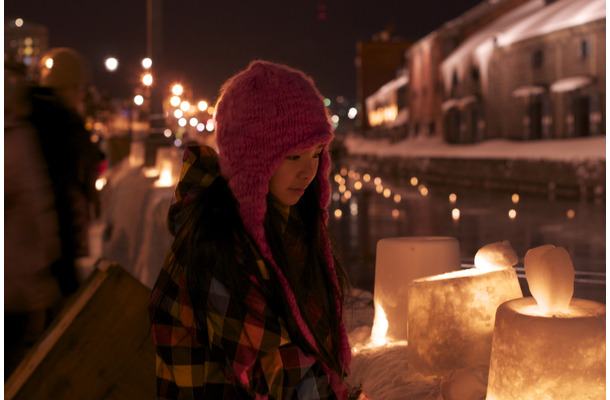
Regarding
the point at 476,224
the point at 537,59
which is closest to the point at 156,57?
the point at 476,224

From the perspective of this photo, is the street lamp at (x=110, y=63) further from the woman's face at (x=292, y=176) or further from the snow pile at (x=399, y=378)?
the woman's face at (x=292, y=176)

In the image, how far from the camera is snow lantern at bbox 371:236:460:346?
234 inches

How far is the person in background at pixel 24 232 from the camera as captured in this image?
3.89 m

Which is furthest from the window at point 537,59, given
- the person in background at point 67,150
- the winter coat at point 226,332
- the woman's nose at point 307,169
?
the winter coat at point 226,332

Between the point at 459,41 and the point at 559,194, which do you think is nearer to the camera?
the point at 559,194

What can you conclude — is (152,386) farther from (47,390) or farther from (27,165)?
(27,165)

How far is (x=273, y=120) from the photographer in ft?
7.39

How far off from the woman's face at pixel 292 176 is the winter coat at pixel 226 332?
0.17m

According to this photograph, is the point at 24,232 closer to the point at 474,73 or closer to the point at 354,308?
the point at 354,308

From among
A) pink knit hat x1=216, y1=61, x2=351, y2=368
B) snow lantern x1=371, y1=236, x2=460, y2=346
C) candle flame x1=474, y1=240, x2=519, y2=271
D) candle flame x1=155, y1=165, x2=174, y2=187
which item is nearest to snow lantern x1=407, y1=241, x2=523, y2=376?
candle flame x1=474, y1=240, x2=519, y2=271

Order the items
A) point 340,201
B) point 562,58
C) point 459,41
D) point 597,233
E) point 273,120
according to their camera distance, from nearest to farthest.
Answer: point 273,120 < point 597,233 < point 340,201 < point 562,58 < point 459,41

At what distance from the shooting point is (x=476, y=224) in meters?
15.3


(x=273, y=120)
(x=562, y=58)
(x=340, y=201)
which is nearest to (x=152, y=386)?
(x=273, y=120)

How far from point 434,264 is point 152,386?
308 cm
